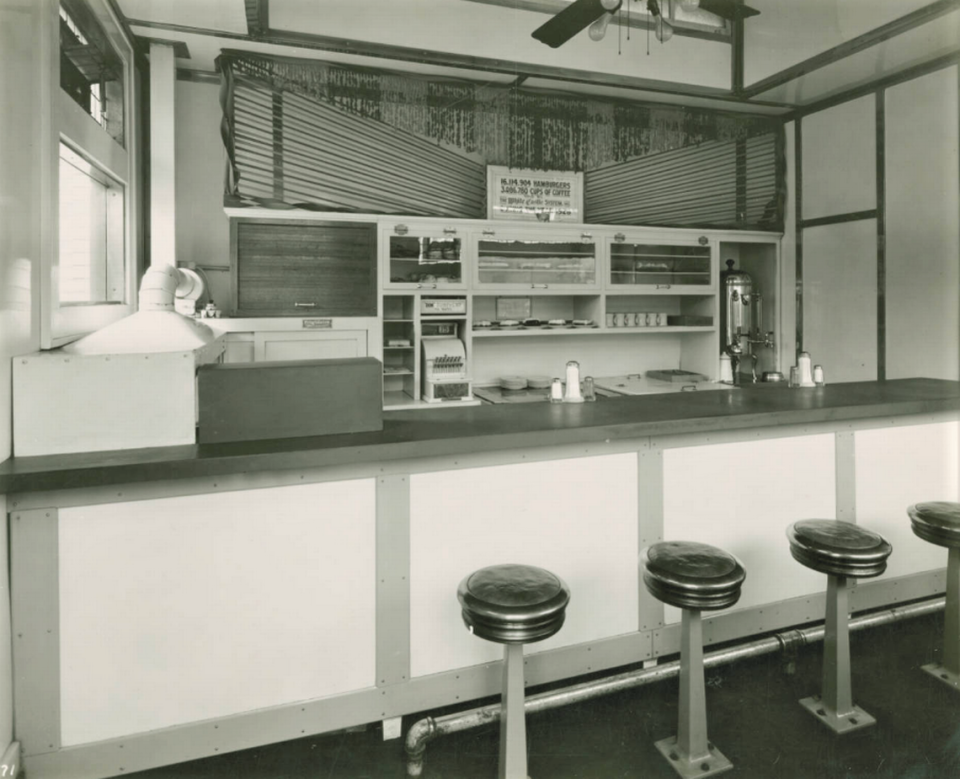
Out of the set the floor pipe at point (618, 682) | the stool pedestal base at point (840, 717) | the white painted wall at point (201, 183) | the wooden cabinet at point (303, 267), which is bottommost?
the stool pedestal base at point (840, 717)

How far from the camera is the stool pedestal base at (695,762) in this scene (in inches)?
74.1

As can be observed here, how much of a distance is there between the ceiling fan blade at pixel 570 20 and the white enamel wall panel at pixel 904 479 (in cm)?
202

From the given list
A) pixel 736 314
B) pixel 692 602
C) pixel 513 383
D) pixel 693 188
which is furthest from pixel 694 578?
pixel 693 188

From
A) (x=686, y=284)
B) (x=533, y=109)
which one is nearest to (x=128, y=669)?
(x=533, y=109)

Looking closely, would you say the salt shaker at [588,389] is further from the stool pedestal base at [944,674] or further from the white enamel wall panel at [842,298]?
the white enamel wall panel at [842,298]

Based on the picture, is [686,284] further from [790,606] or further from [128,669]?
[128,669]

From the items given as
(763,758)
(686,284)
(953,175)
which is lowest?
(763,758)

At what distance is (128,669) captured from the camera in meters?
1.76

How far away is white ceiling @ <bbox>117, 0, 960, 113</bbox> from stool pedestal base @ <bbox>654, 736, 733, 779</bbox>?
142 inches

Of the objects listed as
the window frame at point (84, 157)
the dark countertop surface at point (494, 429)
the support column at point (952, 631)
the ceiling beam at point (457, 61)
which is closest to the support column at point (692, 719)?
the dark countertop surface at point (494, 429)

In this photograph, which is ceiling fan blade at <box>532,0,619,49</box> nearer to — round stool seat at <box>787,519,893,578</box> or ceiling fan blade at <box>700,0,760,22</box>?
ceiling fan blade at <box>700,0,760,22</box>

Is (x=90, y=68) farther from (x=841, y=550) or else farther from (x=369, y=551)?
(x=841, y=550)

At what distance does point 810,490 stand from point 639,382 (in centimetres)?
235

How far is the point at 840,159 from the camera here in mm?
4641
